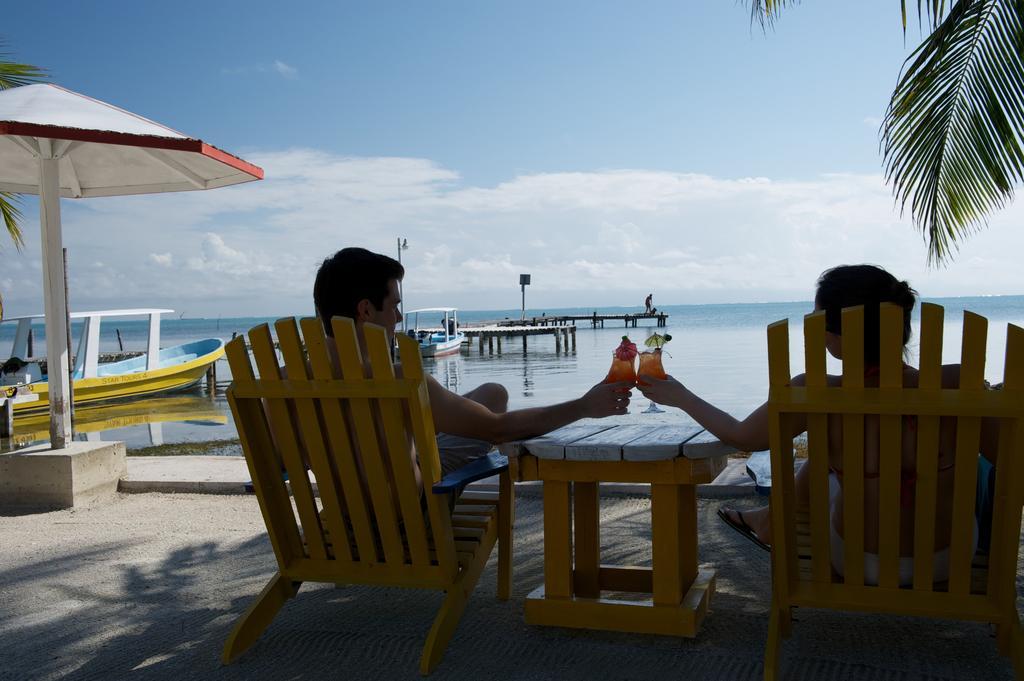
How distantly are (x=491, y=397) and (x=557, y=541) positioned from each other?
60cm

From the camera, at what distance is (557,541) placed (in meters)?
2.72

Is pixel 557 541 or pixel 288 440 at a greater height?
pixel 288 440

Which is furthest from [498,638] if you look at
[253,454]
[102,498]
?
[102,498]

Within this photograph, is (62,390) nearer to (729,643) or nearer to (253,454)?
(253,454)

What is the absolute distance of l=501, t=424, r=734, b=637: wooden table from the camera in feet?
8.18

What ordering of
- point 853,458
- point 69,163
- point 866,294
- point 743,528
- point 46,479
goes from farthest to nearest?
point 69,163, point 46,479, point 743,528, point 866,294, point 853,458

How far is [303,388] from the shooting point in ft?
8.24

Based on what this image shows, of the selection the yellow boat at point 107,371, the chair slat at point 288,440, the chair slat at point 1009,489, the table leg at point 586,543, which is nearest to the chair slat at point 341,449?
the chair slat at point 288,440

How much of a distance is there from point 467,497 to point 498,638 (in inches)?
25.9

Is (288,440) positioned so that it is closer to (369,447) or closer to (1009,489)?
(369,447)

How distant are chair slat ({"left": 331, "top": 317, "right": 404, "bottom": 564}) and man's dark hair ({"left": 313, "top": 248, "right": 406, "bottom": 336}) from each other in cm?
47

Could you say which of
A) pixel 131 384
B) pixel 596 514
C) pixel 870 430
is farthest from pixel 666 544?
pixel 131 384

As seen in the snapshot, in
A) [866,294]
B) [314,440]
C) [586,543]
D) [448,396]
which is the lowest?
[586,543]

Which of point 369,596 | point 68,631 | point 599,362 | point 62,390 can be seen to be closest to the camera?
point 68,631
